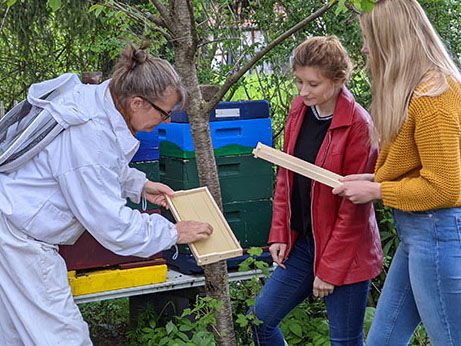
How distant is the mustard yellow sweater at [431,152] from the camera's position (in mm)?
2600

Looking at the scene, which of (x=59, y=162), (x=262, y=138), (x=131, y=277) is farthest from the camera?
(x=262, y=138)

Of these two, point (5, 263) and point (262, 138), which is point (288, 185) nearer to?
point (262, 138)

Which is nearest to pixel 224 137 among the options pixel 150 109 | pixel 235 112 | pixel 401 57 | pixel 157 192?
pixel 235 112

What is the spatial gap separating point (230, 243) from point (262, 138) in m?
1.26

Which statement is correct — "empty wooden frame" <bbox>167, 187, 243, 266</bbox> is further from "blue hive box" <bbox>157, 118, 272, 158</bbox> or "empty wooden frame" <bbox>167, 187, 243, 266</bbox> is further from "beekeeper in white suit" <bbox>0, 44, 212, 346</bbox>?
"blue hive box" <bbox>157, 118, 272, 158</bbox>

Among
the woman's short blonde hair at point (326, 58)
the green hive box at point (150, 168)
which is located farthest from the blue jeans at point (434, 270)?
the green hive box at point (150, 168)

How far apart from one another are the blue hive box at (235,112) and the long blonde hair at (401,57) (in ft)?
5.21

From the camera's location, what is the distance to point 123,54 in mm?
3010

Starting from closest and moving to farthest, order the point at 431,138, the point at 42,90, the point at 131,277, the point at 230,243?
the point at 431,138
the point at 42,90
the point at 230,243
the point at 131,277

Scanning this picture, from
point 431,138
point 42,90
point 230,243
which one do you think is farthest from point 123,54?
point 431,138

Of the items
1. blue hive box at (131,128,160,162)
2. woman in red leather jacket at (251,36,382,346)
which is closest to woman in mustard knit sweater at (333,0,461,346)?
woman in red leather jacket at (251,36,382,346)

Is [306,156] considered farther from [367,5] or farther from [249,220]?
[249,220]

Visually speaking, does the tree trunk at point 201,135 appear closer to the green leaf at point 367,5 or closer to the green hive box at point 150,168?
the green hive box at point 150,168

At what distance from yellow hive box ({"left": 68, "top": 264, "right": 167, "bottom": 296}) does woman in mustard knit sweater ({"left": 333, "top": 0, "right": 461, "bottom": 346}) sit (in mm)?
1702
